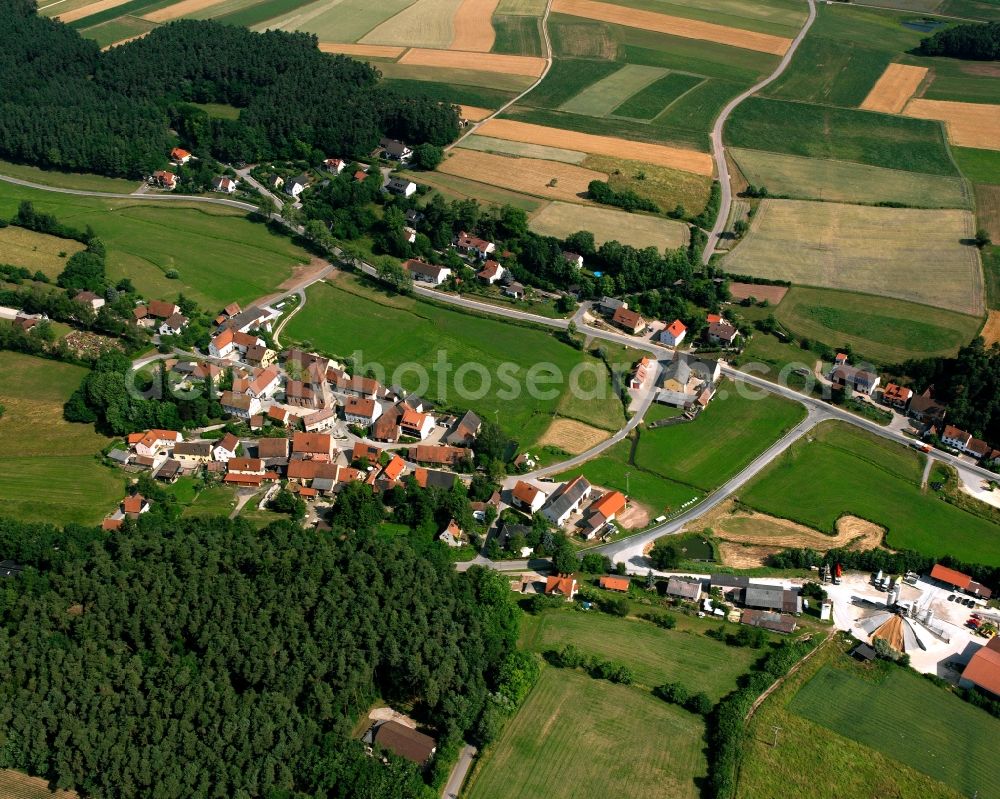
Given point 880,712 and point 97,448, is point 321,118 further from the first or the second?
point 880,712

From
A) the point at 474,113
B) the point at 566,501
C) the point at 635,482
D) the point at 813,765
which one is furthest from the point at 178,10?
the point at 813,765

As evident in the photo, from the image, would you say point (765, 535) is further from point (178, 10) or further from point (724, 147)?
point (178, 10)

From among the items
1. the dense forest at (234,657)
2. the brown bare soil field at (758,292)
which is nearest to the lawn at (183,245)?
the dense forest at (234,657)

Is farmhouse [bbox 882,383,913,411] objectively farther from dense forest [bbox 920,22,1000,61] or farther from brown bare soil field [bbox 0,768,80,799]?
dense forest [bbox 920,22,1000,61]

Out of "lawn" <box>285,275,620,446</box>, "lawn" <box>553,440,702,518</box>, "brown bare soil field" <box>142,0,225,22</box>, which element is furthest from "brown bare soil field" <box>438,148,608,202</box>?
"brown bare soil field" <box>142,0,225,22</box>

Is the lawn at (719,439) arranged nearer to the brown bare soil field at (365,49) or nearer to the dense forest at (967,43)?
the brown bare soil field at (365,49)

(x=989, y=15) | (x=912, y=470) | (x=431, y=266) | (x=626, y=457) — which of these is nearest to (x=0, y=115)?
(x=431, y=266)
